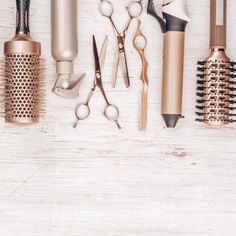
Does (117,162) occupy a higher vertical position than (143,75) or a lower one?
lower

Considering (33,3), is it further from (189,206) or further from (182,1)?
(189,206)

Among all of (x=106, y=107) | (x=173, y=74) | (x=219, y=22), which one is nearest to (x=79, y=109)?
(x=106, y=107)

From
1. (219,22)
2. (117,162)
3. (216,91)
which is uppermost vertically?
(219,22)

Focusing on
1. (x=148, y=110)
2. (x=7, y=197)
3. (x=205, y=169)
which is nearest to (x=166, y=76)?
(x=148, y=110)

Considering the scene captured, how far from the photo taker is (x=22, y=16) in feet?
3.17

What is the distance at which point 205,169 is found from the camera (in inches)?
41.4

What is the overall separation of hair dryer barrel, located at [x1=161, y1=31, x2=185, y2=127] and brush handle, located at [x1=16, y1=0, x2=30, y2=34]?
0.22 meters

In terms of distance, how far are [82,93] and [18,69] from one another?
12 cm

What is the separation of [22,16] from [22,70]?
83mm

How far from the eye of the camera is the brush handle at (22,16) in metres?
0.96

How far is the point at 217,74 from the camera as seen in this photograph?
1.00 m

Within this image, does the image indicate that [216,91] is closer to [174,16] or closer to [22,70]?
[174,16]

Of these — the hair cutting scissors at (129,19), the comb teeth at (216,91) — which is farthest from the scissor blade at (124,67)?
the comb teeth at (216,91)

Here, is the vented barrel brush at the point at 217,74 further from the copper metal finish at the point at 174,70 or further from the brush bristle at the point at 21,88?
the brush bristle at the point at 21,88
